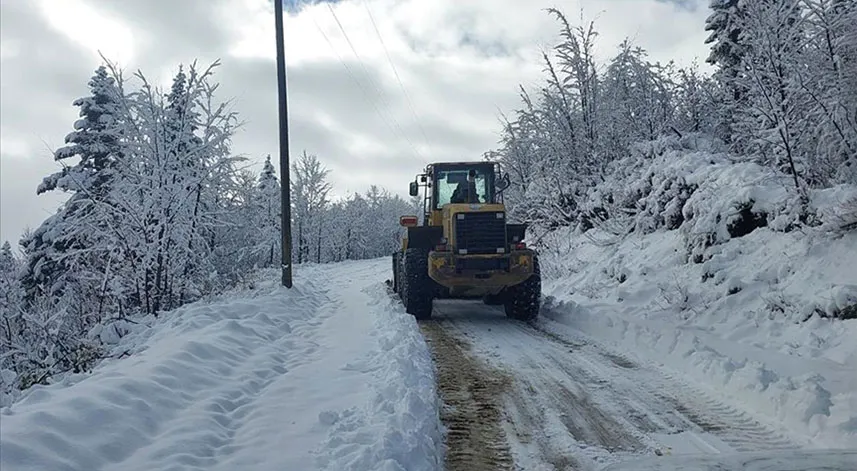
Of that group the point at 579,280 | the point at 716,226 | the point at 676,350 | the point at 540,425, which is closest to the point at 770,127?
the point at 716,226

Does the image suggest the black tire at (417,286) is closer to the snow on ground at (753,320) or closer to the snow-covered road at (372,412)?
the snow on ground at (753,320)

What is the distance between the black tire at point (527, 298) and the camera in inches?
450

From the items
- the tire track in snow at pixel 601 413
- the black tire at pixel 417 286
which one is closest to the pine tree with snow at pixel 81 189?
the black tire at pixel 417 286

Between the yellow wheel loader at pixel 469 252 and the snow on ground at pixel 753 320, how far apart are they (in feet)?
3.42

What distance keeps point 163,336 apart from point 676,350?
22.9 feet

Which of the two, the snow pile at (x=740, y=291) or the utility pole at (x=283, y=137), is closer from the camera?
the snow pile at (x=740, y=291)

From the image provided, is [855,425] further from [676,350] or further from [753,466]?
[676,350]

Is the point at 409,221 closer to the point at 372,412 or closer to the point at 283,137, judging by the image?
the point at 283,137

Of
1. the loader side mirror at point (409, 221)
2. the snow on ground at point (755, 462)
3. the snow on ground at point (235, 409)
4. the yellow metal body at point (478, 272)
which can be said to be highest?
the loader side mirror at point (409, 221)

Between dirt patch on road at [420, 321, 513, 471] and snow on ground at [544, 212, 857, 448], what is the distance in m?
2.36

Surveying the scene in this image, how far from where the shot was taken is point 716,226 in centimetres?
1142

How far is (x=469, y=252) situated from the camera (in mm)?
11328

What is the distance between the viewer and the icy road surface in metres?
4.40

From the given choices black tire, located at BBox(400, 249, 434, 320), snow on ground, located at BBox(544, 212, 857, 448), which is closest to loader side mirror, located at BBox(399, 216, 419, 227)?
black tire, located at BBox(400, 249, 434, 320)
